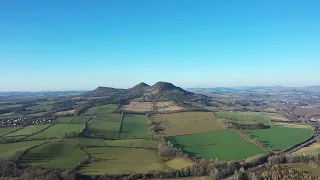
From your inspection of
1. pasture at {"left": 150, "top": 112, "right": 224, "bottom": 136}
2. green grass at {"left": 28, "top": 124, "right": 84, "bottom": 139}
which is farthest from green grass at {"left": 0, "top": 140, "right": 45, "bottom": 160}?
pasture at {"left": 150, "top": 112, "right": 224, "bottom": 136}

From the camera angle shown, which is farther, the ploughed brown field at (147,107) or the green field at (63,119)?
the ploughed brown field at (147,107)

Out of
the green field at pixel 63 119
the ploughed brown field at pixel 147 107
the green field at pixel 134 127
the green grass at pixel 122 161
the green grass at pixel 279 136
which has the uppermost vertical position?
the ploughed brown field at pixel 147 107

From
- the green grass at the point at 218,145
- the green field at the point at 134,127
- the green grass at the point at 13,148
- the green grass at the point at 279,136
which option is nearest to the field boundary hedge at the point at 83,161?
the green grass at the point at 13,148

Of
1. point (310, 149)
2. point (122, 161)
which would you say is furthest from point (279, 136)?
point (122, 161)

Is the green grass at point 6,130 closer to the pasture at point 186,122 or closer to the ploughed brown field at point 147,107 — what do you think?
the pasture at point 186,122

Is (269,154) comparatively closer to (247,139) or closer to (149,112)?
(247,139)

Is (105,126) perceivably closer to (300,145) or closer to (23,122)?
(23,122)

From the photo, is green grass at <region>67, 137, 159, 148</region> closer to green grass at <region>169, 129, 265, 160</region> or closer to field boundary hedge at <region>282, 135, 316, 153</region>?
green grass at <region>169, 129, 265, 160</region>
